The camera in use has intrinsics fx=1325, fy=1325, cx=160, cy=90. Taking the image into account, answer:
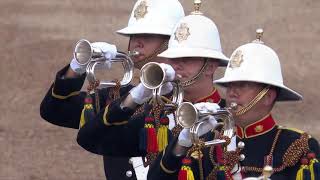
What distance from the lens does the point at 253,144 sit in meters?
7.59

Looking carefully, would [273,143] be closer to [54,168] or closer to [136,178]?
[136,178]

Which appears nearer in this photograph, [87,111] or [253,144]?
[253,144]

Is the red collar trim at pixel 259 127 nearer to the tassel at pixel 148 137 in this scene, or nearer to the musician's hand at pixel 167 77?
the musician's hand at pixel 167 77

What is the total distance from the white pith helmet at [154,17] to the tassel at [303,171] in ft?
5.06

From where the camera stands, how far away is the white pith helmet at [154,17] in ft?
28.0

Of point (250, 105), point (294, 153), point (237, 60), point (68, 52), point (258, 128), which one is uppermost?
point (237, 60)

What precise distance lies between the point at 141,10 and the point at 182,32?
2.18ft

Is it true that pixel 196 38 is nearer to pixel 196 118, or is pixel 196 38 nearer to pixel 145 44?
pixel 145 44

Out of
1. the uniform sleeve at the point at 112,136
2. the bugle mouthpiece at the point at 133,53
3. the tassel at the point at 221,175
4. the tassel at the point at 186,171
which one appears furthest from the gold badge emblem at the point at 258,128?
the bugle mouthpiece at the point at 133,53

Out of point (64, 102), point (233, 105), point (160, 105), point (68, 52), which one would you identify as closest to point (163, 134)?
point (160, 105)

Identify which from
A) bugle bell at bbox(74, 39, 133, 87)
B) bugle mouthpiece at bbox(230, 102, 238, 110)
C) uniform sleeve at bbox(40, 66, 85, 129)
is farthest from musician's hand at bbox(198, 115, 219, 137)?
uniform sleeve at bbox(40, 66, 85, 129)

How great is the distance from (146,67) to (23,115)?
5.96 meters

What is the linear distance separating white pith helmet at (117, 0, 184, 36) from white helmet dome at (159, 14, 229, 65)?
0.32 metres

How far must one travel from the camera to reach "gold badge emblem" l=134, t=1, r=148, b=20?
8734 mm
